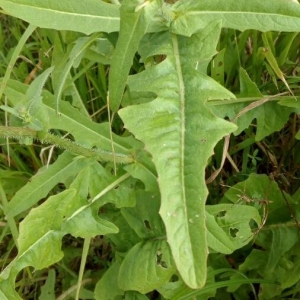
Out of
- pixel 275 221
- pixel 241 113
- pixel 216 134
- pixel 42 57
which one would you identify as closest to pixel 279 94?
pixel 241 113

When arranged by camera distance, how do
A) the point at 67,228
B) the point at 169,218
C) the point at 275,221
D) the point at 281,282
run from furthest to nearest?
the point at 275,221, the point at 281,282, the point at 67,228, the point at 169,218

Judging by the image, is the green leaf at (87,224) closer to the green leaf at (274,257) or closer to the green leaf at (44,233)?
the green leaf at (44,233)

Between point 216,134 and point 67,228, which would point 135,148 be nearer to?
point 67,228

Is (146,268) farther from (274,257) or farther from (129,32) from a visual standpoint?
(129,32)

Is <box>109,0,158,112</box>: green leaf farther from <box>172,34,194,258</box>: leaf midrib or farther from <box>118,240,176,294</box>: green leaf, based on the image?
<box>118,240,176,294</box>: green leaf

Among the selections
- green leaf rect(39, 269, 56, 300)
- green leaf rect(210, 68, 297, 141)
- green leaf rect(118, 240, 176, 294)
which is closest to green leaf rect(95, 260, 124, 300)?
green leaf rect(118, 240, 176, 294)

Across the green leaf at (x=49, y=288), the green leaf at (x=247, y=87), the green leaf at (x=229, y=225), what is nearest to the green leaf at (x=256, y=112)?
the green leaf at (x=247, y=87)
